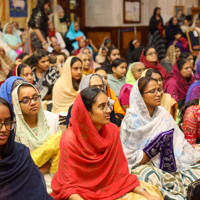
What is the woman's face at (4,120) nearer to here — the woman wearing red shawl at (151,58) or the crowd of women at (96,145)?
the crowd of women at (96,145)

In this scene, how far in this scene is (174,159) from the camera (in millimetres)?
2801

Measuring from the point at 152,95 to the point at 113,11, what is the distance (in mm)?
7607

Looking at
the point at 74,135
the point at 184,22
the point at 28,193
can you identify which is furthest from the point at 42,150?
the point at 184,22

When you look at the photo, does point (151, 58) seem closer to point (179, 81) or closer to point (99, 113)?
point (179, 81)

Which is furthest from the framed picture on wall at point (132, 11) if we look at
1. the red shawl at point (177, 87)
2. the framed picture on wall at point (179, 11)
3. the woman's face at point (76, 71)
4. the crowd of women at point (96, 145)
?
the crowd of women at point (96, 145)

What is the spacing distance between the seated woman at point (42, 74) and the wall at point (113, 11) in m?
5.56

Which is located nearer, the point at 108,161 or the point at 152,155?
the point at 108,161

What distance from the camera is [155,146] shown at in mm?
2709

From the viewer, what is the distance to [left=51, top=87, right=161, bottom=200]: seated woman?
2.13 meters

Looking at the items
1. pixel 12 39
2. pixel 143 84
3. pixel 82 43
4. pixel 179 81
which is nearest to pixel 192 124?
pixel 143 84

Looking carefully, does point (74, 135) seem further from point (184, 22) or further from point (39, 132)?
point (184, 22)

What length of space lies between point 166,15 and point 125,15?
151cm

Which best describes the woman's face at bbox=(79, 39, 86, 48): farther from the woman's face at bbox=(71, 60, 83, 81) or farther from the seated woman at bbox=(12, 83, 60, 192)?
the seated woman at bbox=(12, 83, 60, 192)

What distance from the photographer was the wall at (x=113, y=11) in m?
10.2
